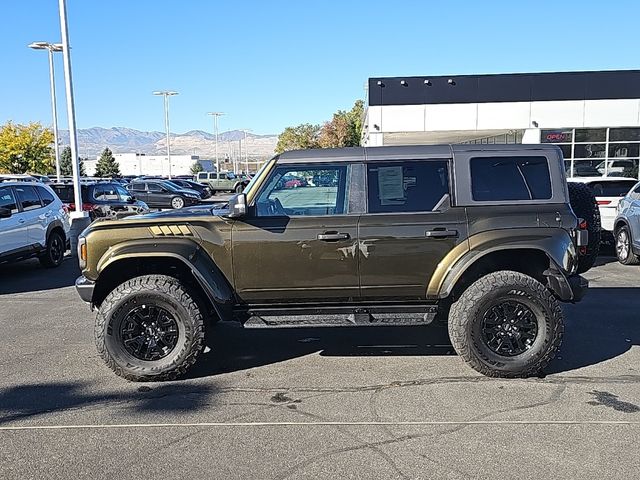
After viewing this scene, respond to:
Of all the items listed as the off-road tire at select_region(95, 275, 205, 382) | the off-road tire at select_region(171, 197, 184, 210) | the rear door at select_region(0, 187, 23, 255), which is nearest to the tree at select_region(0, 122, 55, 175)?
the off-road tire at select_region(171, 197, 184, 210)

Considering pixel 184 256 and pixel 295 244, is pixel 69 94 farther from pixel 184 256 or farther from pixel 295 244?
pixel 295 244

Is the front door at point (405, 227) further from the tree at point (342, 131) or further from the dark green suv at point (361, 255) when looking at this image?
the tree at point (342, 131)

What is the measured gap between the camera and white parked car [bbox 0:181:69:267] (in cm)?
1045

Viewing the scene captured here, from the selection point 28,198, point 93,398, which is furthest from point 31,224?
point 93,398

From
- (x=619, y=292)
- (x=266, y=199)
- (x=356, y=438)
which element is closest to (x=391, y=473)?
(x=356, y=438)

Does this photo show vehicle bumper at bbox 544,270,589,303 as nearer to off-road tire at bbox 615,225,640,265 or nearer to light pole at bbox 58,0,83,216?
off-road tire at bbox 615,225,640,265

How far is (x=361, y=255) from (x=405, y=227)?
45 cm

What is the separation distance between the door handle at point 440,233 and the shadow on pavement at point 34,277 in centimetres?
698

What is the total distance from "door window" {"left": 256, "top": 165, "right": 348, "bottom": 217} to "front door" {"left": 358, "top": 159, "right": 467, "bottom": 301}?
281mm

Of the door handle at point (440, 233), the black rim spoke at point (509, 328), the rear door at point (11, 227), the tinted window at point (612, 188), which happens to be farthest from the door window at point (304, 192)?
the tinted window at point (612, 188)

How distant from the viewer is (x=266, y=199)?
5406 mm

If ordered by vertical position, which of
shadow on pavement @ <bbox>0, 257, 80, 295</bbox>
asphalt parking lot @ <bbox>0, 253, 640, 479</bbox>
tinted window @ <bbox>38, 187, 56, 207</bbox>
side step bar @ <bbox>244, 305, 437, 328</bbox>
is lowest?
asphalt parking lot @ <bbox>0, 253, 640, 479</bbox>

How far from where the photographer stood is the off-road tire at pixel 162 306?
205 inches

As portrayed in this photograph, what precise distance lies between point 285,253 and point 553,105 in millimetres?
Answer: 24316
